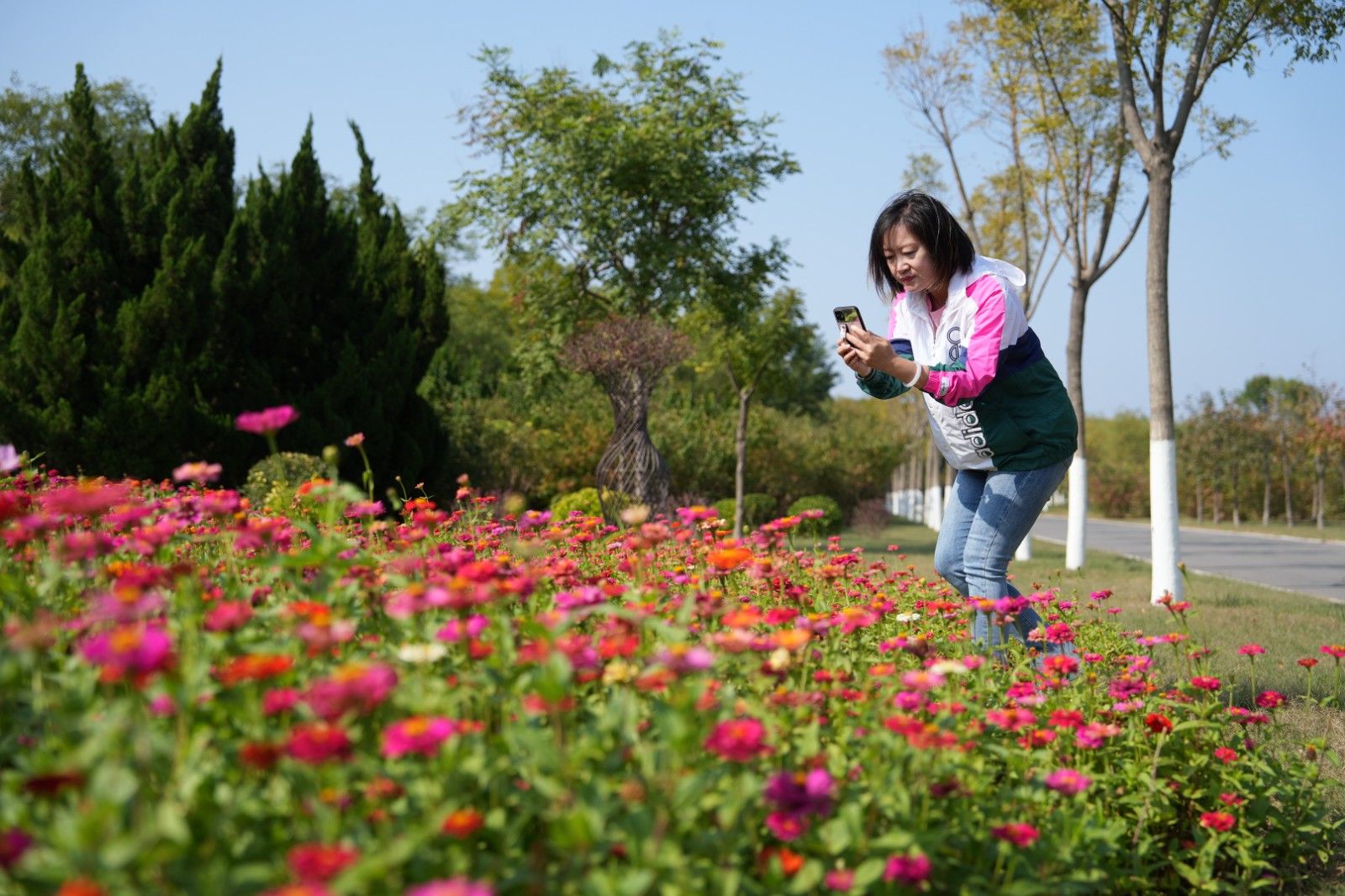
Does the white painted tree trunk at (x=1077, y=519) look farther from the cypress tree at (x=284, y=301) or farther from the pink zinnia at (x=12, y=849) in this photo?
the pink zinnia at (x=12, y=849)

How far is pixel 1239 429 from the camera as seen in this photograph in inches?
1453

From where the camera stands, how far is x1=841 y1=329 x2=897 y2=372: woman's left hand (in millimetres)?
3119

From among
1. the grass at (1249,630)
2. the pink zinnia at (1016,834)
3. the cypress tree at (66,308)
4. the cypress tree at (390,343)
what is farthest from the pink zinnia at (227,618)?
the cypress tree at (390,343)

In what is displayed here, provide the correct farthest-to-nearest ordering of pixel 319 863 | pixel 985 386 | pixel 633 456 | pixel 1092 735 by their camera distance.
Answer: pixel 633 456 < pixel 985 386 < pixel 1092 735 < pixel 319 863

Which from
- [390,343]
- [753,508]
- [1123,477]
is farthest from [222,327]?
[1123,477]

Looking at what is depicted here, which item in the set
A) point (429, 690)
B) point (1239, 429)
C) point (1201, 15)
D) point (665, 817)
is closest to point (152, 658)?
point (429, 690)

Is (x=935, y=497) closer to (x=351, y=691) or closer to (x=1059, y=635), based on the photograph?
(x=1059, y=635)

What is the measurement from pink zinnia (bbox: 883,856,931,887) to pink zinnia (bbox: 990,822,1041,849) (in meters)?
0.26

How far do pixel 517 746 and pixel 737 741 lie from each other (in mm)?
380

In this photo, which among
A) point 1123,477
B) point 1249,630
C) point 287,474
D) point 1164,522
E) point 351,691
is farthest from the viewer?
point 1123,477

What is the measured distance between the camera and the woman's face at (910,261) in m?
3.55

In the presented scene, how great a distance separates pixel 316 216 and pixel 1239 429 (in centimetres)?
3449

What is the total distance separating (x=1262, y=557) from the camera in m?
15.1

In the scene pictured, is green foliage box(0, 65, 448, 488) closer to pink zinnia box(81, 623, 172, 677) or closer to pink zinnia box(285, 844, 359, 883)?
pink zinnia box(81, 623, 172, 677)
